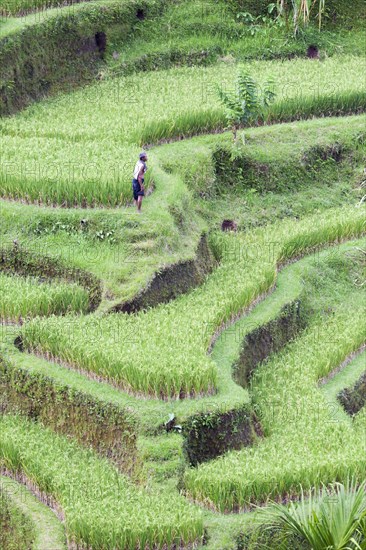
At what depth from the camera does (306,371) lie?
19.5m

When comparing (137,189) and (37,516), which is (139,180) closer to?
(137,189)

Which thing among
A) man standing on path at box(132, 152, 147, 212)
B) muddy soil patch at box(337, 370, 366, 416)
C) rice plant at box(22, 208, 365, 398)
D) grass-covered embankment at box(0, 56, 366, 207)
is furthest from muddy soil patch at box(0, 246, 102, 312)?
muddy soil patch at box(337, 370, 366, 416)

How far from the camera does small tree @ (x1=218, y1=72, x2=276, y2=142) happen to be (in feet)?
76.6

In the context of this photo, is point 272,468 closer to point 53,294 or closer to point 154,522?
point 154,522

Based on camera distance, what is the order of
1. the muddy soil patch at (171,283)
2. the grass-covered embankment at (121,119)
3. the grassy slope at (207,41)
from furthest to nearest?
the grassy slope at (207,41) → the grass-covered embankment at (121,119) → the muddy soil patch at (171,283)

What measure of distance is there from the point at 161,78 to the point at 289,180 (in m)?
3.79

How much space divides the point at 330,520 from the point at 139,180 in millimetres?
6571

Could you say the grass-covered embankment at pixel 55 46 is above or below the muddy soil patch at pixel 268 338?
above

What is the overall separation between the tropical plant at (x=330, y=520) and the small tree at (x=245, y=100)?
9106 millimetres

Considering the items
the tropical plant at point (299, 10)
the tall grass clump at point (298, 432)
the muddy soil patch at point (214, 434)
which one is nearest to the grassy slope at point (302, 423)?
the tall grass clump at point (298, 432)

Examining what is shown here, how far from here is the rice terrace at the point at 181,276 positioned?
53.5ft

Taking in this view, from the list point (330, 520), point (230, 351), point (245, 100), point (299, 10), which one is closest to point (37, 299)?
point (230, 351)

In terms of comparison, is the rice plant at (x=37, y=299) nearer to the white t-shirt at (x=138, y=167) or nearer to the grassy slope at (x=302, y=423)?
the white t-shirt at (x=138, y=167)

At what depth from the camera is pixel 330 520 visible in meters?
15.4
